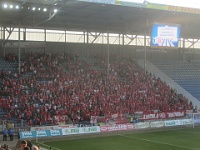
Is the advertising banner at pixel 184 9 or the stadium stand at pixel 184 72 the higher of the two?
the advertising banner at pixel 184 9

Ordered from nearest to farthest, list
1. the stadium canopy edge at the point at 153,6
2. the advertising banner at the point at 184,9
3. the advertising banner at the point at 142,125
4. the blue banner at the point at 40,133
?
the blue banner at the point at 40,133 → the stadium canopy edge at the point at 153,6 → the advertising banner at the point at 142,125 → the advertising banner at the point at 184,9

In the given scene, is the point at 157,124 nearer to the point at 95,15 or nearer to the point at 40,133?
the point at 40,133

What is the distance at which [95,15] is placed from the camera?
3591cm

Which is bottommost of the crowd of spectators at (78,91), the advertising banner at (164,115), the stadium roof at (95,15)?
the advertising banner at (164,115)

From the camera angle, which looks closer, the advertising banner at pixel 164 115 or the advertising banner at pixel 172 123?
the advertising banner at pixel 172 123

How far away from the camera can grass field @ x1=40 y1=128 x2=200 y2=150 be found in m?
23.8

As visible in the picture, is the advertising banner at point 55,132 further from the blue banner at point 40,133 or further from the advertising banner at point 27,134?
the advertising banner at point 27,134

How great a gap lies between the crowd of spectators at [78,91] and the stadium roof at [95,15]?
4.36 metres

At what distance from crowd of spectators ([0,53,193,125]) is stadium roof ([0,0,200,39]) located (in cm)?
436

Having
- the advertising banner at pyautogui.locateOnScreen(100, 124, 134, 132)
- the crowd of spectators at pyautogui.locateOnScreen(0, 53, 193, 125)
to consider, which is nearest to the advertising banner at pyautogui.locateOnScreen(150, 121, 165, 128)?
the advertising banner at pyautogui.locateOnScreen(100, 124, 134, 132)

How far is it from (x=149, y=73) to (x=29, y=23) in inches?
691

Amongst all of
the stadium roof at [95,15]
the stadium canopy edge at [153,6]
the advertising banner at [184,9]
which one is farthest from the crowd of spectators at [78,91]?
the advertising banner at [184,9]

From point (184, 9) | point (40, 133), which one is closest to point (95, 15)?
point (184, 9)

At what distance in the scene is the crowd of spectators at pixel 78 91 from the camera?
3029 cm
